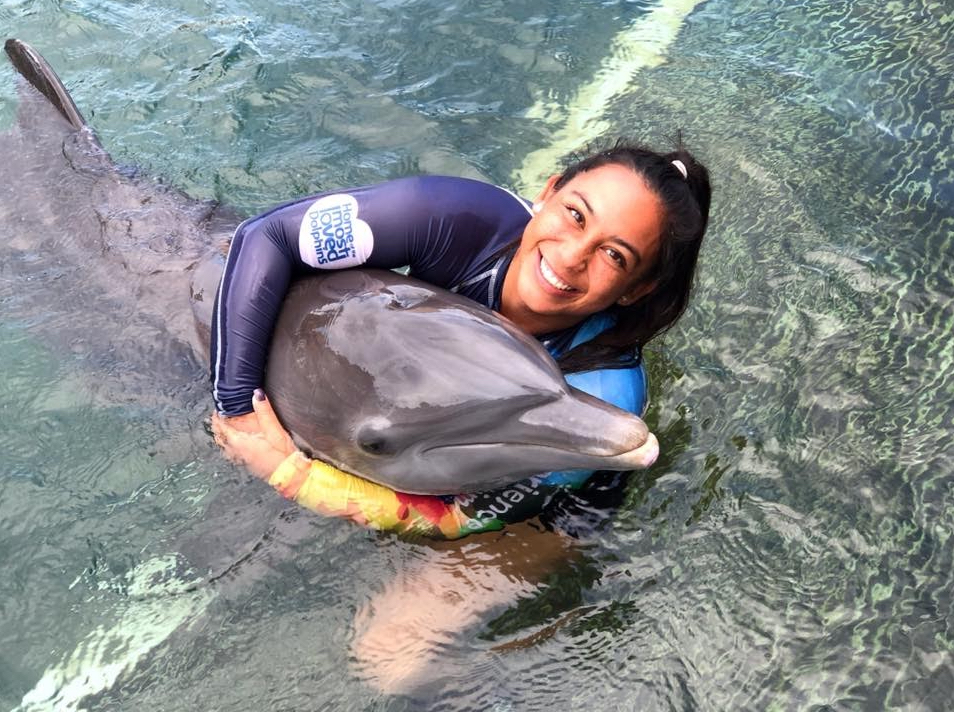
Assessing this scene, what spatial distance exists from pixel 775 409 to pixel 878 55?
3.50 m

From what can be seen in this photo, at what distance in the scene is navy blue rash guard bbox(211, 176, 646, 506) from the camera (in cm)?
361

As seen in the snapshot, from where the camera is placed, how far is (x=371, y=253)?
363 cm

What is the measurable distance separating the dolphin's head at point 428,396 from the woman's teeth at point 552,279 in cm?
29

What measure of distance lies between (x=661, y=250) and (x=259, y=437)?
70.5 inches

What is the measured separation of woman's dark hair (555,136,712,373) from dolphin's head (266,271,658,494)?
651mm

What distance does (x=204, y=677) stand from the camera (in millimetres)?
3512

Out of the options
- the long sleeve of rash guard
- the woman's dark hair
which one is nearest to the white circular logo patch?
the long sleeve of rash guard

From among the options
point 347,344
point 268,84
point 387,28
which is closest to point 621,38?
point 387,28

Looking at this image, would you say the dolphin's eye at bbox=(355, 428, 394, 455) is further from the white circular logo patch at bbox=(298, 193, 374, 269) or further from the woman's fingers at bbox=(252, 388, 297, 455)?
the white circular logo patch at bbox=(298, 193, 374, 269)

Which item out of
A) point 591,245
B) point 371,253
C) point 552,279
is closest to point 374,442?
point 371,253

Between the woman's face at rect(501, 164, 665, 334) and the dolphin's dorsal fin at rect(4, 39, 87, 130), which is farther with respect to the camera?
the dolphin's dorsal fin at rect(4, 39, 87, 130)

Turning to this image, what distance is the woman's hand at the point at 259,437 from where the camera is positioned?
359cm

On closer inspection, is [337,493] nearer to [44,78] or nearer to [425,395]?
[425,395]

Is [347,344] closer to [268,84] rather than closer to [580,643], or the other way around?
[580,643]
